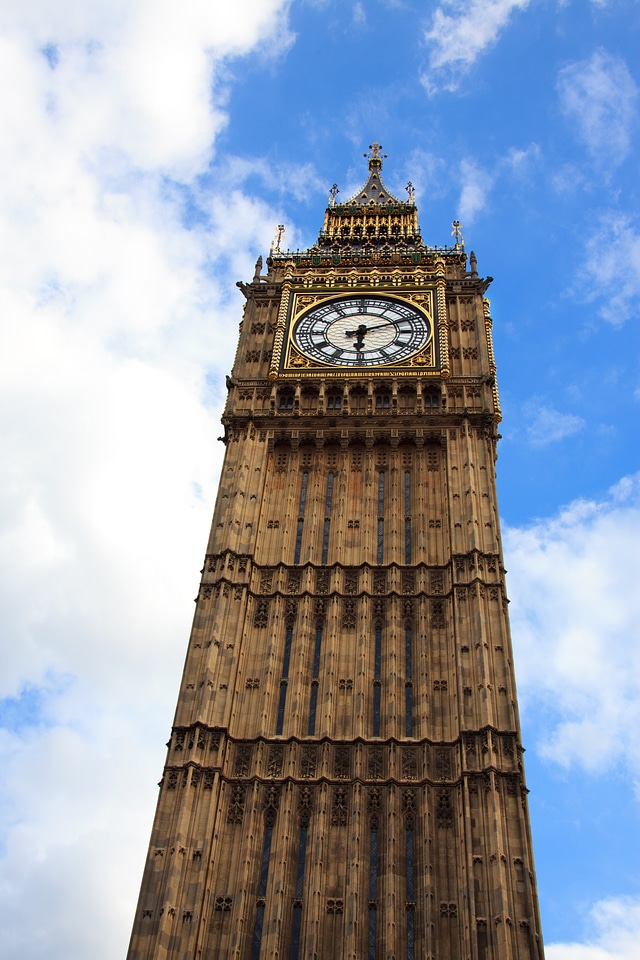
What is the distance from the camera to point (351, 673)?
114 feet

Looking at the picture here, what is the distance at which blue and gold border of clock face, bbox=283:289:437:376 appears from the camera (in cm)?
4675

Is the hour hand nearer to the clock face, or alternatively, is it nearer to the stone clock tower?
the clock face

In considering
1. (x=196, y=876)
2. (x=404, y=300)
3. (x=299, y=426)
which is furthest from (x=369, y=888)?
(x=404, y=300)

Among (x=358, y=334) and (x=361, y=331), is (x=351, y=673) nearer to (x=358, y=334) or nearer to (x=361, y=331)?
(x=358, y=334)

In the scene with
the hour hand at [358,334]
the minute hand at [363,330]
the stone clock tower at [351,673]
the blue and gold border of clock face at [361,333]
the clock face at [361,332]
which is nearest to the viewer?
the stone clock tower at [351,673]

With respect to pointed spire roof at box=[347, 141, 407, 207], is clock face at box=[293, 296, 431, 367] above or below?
below

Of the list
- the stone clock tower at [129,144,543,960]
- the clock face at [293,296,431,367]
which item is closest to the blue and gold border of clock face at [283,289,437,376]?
the clock face at [293,296,431,367]

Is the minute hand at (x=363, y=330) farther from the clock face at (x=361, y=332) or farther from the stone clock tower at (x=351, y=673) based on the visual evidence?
the stone clock tower at (x=351, y=673)

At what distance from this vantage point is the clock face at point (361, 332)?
47406mm

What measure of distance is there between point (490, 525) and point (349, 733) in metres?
9.94

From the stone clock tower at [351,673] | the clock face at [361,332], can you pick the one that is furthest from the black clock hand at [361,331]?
the stone clock tower at [351,673]

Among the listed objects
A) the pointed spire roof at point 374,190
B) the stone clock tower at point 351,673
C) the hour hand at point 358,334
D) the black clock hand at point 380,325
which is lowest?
the stone clock tower at point 351,673

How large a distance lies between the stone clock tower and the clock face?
4.3 inches

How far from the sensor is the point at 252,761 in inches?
1265
